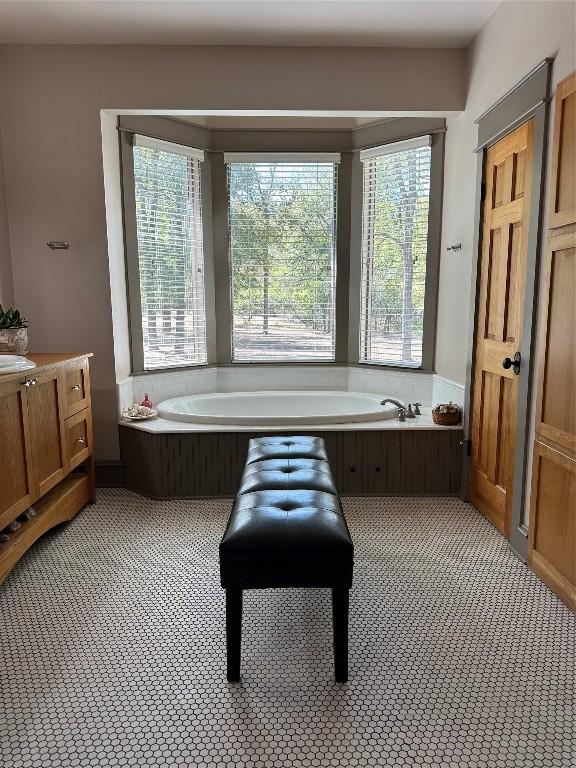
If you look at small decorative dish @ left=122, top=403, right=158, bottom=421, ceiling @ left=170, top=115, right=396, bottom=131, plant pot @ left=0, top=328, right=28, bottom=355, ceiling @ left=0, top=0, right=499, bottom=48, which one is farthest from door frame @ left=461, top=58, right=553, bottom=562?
plant pot @ left=0, top=328, right=28, bottom=355

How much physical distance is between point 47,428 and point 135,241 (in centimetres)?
171

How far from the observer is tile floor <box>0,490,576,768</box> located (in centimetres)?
151

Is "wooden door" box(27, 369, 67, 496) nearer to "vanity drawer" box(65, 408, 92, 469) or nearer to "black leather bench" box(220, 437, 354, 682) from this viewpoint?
"vanity drawer" box(65, 408, 92, 469)

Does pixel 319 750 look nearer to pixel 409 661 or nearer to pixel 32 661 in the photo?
Result: pixel 409 661

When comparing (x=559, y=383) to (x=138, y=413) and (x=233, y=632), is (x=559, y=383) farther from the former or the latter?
(x=138, y=413)

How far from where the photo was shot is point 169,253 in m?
4.08

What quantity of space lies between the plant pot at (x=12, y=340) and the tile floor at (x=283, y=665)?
1.08m

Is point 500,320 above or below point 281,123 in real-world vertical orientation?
below

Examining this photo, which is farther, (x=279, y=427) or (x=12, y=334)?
(x=279, y=427)

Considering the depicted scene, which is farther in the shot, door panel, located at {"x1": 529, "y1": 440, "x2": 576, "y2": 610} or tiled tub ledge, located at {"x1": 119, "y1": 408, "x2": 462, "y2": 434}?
tiled tub ledge, located at {"x1": 119, "y1": 408, "x2": 462, "y2": 434}

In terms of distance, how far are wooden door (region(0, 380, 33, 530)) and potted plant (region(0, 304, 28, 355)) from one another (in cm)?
60

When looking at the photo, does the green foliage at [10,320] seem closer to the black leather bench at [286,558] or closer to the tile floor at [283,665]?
the tile floor at [283,665]

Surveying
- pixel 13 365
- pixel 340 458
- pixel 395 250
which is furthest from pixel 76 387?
pixel 395 250

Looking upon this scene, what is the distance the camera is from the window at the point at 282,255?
14.0 ft
